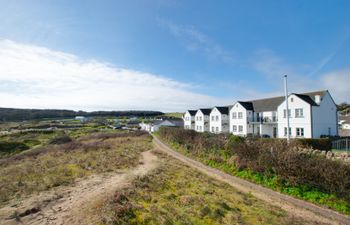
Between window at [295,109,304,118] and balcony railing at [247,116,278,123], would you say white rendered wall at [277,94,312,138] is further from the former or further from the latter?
balcony railing at [247,116,278,123]

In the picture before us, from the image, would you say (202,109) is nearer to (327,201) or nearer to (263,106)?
(263,106)

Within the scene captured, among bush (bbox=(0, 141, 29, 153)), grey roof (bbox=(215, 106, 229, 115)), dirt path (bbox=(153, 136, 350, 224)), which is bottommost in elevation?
bush (bbox=(0, 141, 29, 153))

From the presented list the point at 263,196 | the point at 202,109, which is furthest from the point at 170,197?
the point at 202,109

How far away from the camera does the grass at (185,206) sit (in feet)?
22.5

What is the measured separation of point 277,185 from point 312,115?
21.6m

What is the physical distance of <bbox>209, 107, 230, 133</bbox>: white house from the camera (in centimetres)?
4606

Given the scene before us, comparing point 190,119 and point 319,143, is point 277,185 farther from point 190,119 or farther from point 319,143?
point 190,119

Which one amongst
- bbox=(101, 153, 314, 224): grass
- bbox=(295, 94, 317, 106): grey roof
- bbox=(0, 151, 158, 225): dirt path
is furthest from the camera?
bbox=(295, 94, 317, 106): grey roof

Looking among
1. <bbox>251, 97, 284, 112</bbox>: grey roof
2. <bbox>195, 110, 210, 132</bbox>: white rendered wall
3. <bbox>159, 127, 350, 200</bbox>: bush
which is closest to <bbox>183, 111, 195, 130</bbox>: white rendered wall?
<bbox>195, 110, 210, 132</bbox>: white rendered wall

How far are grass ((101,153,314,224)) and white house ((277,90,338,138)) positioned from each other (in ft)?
76.8

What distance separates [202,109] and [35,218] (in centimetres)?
4925

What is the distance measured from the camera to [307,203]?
957cm

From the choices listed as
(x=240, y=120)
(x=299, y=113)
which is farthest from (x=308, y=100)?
(x=240, y=120)

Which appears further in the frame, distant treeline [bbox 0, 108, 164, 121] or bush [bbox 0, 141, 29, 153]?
distant treeline [bbox 0, 108, 164, 121]
